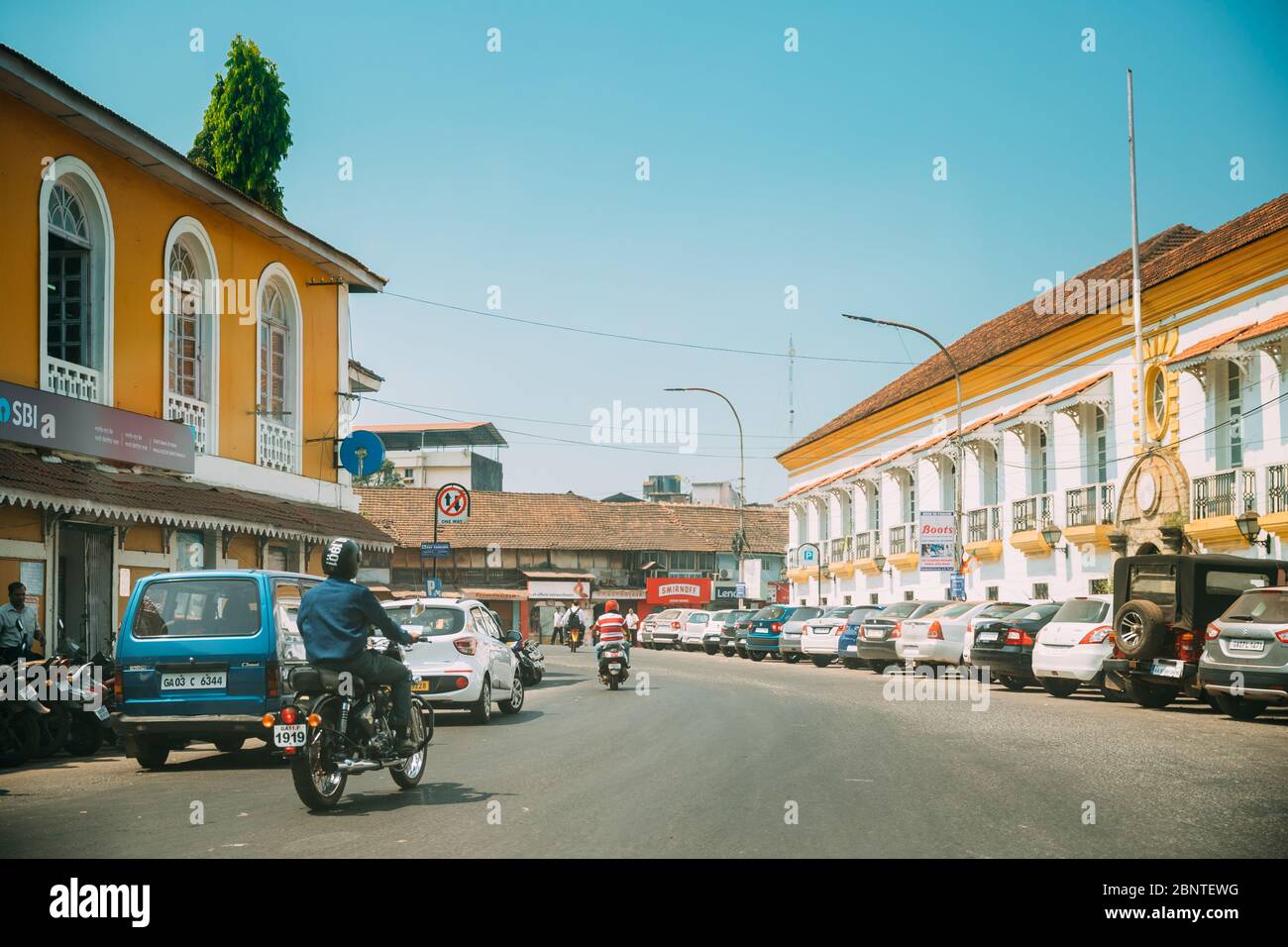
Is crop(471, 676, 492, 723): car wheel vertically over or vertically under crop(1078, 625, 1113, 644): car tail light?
under

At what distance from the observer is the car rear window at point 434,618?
17.2m

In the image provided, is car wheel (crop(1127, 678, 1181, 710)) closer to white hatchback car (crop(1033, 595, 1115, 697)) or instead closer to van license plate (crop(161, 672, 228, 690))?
white hatchback car (crop(1033, 595, 1115, 697))

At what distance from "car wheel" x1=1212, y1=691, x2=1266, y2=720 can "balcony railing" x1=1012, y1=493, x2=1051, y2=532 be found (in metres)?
21.6

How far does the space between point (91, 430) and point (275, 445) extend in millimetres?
6971

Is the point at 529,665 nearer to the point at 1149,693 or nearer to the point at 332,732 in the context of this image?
the point at 1149,693

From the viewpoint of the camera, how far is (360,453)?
26.6 m

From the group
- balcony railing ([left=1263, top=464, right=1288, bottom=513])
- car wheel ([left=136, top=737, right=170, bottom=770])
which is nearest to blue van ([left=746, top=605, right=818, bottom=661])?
balcony railing ([left=1263, top=464, right=1288, bottom=513])

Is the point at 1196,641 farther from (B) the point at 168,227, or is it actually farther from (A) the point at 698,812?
(B) the point at 168,227

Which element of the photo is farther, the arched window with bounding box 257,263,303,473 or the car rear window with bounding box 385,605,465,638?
the arched window with bounding box 257,263,303,473

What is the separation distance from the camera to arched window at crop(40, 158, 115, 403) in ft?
59.6

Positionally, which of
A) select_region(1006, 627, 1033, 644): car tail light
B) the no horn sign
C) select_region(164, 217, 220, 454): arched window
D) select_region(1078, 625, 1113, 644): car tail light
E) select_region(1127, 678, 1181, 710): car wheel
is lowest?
select_region(1127, 678, 1181, 710): car wheel

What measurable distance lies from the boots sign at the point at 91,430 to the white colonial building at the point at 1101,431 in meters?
21.5

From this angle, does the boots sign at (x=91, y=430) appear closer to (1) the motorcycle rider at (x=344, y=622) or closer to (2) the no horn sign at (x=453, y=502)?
(2) the no horn sign at (x=453, y=502)
